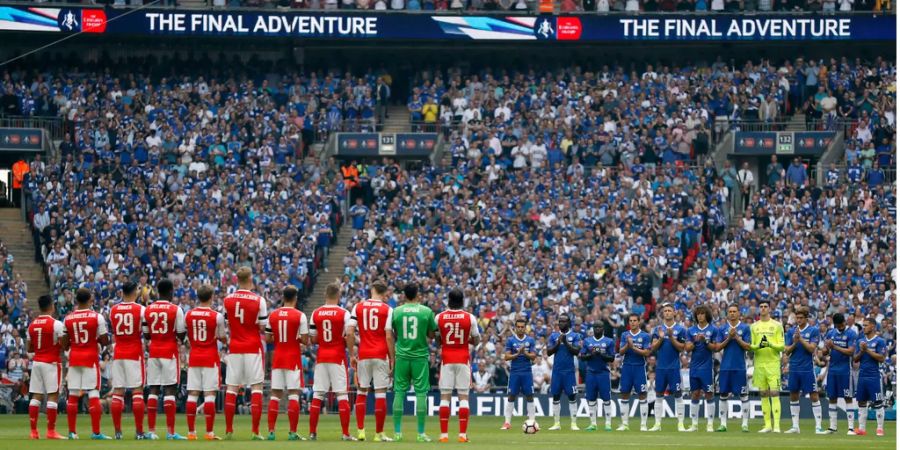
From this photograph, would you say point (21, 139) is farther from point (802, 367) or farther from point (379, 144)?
point (802, 367)

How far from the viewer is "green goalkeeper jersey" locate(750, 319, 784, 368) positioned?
86.5 feet

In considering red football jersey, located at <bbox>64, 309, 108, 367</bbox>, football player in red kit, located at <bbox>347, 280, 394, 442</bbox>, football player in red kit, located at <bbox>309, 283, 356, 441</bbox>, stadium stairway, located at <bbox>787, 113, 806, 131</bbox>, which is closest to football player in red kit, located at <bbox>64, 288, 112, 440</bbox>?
red football jersey, located at <bbox>64, 309, 108, 367</bbox>

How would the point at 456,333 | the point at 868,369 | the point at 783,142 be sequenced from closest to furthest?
1. the point at 456,333
2. the point at 868,369
3. the point at 783,142

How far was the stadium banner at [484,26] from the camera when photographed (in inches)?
1809

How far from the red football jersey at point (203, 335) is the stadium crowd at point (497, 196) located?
1324cm

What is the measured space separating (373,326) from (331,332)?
597 millimetres

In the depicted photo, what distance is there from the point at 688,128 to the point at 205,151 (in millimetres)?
13815

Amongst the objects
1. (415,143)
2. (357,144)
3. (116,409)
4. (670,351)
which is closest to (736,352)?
(670,351)

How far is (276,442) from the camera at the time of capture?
70.6 ft

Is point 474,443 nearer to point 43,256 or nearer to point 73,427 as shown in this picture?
point 73,427

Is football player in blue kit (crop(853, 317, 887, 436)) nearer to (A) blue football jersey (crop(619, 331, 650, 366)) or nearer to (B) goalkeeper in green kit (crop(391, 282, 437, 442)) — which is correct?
(A) blue football jersey (crop(619, 331, 650, 366))

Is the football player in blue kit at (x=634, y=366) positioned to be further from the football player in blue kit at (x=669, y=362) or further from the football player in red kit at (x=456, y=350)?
the football player in red kit at (x=456, y=350)

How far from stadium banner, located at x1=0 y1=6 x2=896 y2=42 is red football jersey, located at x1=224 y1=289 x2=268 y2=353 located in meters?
25.3

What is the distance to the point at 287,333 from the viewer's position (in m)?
22.0
